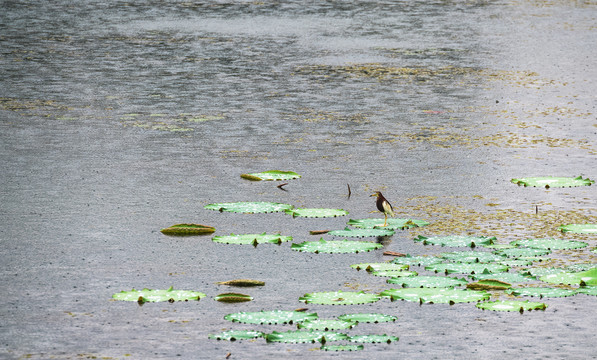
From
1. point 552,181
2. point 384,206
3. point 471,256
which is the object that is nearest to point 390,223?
point 384,206

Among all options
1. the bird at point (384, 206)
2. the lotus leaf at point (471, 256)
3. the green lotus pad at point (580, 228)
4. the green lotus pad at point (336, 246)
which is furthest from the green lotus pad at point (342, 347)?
the green lotus pad at point (580, 228)

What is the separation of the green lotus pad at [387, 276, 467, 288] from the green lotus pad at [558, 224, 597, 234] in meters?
1.40

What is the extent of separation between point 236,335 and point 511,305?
1.37m

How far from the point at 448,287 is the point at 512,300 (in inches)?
13.8

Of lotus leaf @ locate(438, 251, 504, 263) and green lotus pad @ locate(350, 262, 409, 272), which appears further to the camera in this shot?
lotus leaf @ locate(438, 251, 504, 263)

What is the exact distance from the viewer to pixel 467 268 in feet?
19.8

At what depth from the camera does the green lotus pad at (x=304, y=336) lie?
4.91 meters

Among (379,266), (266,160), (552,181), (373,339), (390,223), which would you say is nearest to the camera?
(373,339)

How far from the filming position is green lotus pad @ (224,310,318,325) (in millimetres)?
5191

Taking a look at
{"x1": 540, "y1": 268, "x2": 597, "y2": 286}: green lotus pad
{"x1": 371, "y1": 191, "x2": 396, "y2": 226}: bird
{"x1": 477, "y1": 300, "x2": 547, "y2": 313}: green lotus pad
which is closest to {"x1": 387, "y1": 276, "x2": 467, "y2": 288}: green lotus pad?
{"x1": 477, "y1": 300, "x2": 547, "y2": 313}: green lotus pad

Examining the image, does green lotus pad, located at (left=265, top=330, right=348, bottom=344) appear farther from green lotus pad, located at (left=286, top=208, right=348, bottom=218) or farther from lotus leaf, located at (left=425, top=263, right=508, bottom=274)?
green lotus pad, located at (left=286, top=208, right=348, bottom=218)

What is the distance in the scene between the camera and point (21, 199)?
780 cm

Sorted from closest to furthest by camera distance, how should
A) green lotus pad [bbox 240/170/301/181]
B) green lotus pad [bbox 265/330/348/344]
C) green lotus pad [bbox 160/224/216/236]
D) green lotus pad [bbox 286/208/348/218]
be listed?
green lotus pad [bbox 265/330/348/344] → green lotus pad [bbox 160/224/216/236] → green lotus pad [bbox 286/208/348/218] → green lotus pad [bbox 240/170/301/181]

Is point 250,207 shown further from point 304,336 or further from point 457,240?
point 304,336
